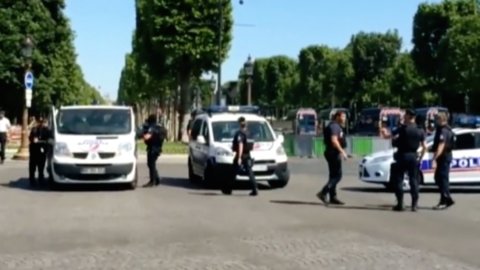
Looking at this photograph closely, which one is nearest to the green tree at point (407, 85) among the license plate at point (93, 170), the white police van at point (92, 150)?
the white police van at point (92, 150)


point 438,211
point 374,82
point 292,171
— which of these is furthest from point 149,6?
point 374,82

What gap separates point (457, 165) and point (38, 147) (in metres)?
9.67

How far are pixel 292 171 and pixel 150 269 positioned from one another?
68.4ft

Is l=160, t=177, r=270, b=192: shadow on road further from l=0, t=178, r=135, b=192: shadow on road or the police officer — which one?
the police officer

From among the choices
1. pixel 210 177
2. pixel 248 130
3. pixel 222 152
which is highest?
pixel 248 130

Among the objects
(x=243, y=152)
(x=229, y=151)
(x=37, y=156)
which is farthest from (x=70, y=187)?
(x=243, y=152)

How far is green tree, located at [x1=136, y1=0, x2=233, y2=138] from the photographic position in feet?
171

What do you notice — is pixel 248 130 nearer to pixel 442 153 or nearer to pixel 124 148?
pixel 124 148

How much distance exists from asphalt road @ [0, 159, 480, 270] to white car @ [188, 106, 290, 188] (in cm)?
58

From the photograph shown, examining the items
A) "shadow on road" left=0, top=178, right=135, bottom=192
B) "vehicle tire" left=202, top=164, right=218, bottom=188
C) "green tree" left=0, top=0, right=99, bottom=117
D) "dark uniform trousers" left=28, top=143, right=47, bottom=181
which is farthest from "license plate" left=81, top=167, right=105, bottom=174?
"green tree" left=0, top=0, right=99, bottom=117

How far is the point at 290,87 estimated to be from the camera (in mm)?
127625

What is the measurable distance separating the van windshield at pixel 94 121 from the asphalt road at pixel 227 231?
1.31 metres

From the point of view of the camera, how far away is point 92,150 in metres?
21.0

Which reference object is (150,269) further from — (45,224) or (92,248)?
(45,224)
